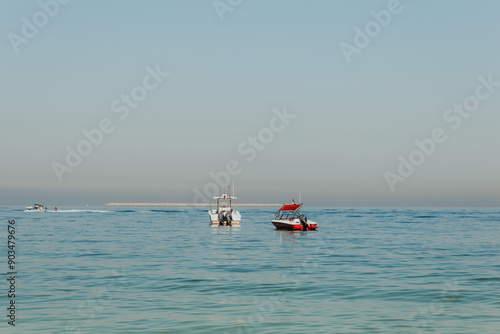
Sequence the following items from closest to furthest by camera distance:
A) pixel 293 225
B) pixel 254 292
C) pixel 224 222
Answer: pixel 254 292
pixel 293 225
pixel 224 222

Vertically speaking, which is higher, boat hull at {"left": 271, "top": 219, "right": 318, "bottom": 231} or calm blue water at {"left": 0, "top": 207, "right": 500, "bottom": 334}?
boat hull at {"left": 271, "top": 219, "right": 318, "bottom": 231}

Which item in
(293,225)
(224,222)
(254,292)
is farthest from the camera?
(224,222)

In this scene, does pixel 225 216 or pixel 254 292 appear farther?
pixel 225 216

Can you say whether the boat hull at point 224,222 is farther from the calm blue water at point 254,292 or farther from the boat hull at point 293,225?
the calm blue water at point 254,292

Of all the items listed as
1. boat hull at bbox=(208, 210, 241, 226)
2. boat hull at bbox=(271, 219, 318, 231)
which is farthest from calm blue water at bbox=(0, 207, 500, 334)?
boat hull at bbox=(208, 210, 241, 226)

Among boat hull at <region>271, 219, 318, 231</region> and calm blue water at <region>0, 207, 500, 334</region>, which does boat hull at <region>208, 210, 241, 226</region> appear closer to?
boat hull at <region>271, 219, 318, 231</region>

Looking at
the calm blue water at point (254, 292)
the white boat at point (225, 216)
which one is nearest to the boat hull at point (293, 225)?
the white boat at point (225, 216)

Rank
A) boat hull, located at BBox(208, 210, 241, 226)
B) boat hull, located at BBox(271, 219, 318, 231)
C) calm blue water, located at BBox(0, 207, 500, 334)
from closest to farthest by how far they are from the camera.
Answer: calm blue water, located at BBox(0, 207, 500, 334) → boat hull, located at BBox(271, 219, 318, 231) → boat hull, located at BBox(208, 210, 241, 226)

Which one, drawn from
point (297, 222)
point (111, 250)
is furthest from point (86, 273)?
point (297, 222)

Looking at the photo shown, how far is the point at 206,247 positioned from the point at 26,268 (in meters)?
22.9

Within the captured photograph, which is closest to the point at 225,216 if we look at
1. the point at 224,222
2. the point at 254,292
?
the point at 224,222

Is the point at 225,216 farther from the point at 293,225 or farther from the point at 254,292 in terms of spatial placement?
the point at 254,292

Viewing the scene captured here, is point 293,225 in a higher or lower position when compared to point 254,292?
higher

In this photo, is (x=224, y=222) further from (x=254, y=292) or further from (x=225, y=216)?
(x=254, y=292)
